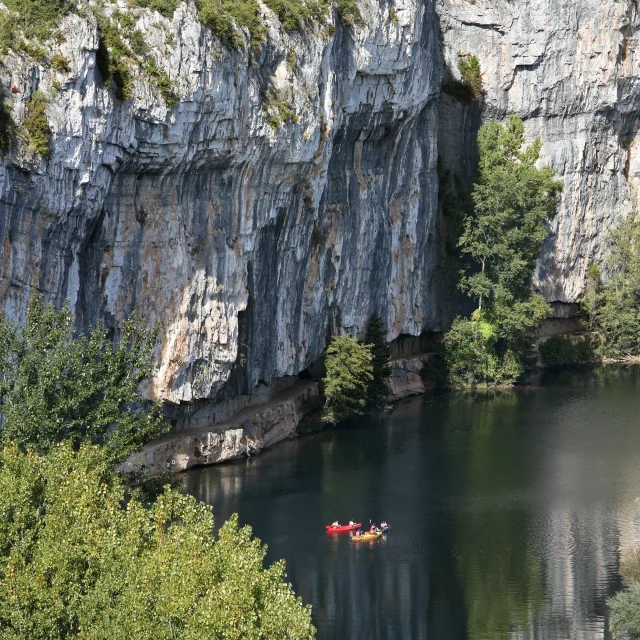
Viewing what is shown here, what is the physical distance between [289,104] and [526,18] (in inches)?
901

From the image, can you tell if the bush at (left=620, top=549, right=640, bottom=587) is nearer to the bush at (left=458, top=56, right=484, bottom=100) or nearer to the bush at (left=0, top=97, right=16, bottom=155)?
the bush at (left=0, top=97, right=16, bottom=155)

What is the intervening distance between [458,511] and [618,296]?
25974mm

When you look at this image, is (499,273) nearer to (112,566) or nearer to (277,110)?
(277,110)

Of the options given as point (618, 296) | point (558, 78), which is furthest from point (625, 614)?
point (558, 78)

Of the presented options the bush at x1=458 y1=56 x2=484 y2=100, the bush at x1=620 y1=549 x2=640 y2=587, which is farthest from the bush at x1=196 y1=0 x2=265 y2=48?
the bush at x1=458 y1=56 x2=484 y2=100

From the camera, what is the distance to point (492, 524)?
127ft

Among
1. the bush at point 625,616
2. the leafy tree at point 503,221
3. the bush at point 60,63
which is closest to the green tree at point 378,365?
the leafy tree at point 503,221

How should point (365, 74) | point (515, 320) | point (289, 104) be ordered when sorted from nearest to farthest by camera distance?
point (289, 104)
point (365, 74)
point (515, 320)

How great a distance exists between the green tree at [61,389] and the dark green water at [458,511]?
721 cm

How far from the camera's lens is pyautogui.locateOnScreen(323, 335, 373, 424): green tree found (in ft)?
165

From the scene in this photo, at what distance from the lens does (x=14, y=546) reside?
76.1 feet

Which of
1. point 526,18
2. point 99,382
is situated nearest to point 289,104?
point 99,382

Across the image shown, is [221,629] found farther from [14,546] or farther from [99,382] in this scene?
[99,382]

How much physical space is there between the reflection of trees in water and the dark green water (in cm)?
6
